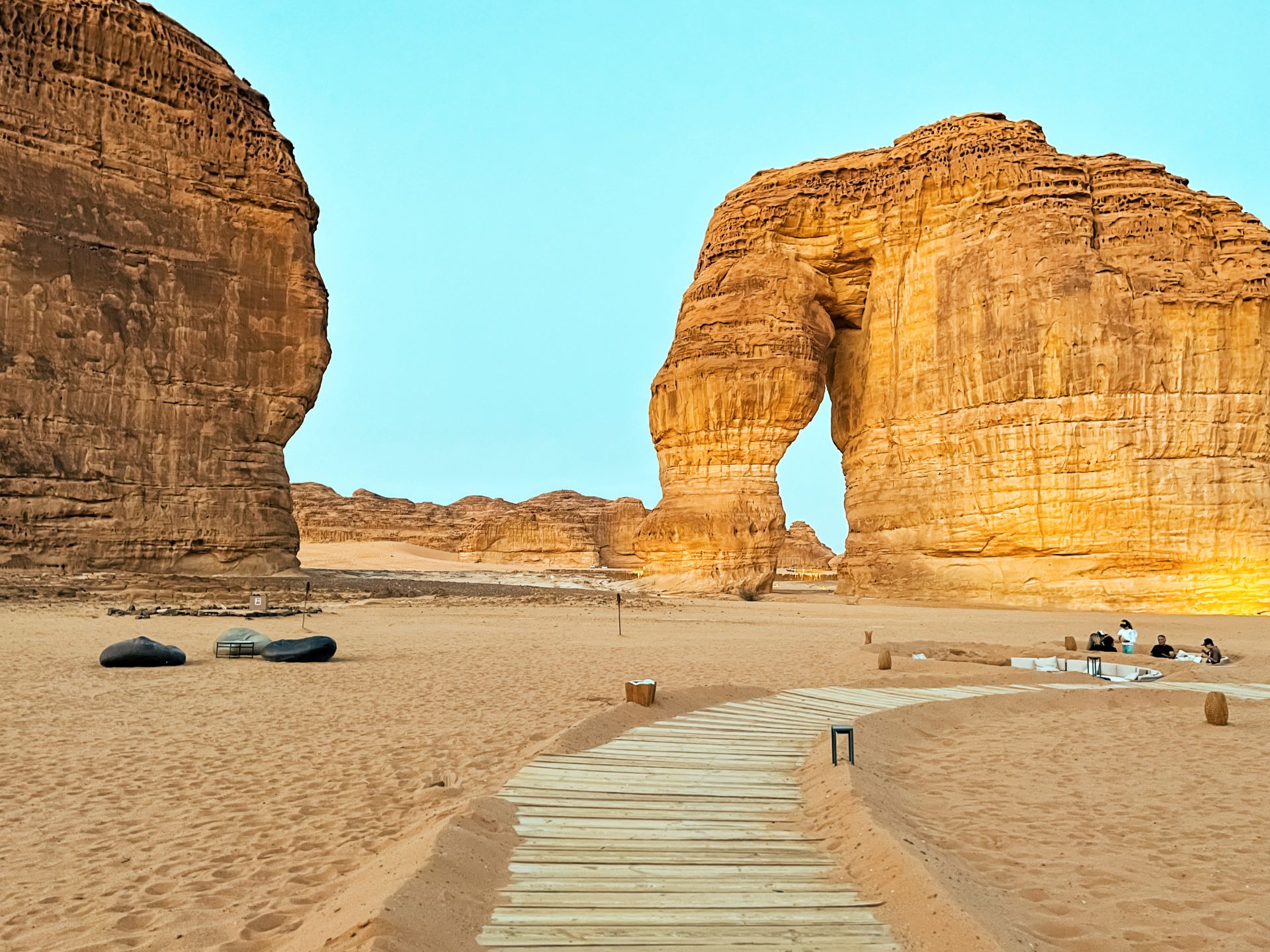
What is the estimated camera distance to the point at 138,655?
11.6m

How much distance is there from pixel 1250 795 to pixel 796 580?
56.2 meters

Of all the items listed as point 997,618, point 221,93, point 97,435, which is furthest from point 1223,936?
point 221,93

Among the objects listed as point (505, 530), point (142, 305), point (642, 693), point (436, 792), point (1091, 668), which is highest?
point (142, 305)

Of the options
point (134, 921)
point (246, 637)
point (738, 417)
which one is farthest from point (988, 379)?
point (134, 921)

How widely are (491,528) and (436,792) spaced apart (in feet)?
223

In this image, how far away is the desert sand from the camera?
12.5 ft

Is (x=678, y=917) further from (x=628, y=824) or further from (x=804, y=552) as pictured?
(x=804, y=552)

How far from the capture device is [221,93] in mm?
29672

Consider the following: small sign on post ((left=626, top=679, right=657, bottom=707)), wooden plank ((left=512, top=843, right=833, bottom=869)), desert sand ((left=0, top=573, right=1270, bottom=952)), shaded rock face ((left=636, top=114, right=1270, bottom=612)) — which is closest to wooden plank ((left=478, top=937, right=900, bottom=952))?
desert sand ((left=0, top=573, right=1270, bottom=952))

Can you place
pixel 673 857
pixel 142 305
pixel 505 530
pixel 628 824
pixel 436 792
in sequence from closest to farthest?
pixel 673 857 → pixel 628 824 → pixel 436 792 → pixel 142 305 → pixel 505 530

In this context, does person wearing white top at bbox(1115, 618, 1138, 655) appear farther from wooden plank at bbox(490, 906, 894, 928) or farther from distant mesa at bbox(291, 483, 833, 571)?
distant mesa at bbox(291, 483, 833, 571)

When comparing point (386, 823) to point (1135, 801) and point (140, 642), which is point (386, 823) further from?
point (140, 642)

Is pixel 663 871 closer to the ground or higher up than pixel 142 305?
closer to the ground

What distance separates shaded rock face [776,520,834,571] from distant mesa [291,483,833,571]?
80 millimetres
